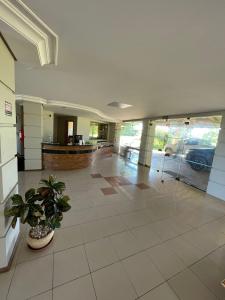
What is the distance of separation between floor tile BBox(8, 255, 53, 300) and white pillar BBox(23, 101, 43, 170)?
4061 millimetres

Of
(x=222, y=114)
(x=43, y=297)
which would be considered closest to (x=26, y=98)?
(x=43, y=297)

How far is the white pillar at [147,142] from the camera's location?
24.2ft

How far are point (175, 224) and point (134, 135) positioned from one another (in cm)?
746

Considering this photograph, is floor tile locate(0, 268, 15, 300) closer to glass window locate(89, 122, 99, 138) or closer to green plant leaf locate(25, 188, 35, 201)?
green plant leaf locate(25, 188, 35, 201)

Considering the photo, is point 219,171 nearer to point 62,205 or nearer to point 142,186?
point 142,186

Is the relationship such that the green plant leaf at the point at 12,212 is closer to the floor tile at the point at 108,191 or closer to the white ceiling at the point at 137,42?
the white ceiling at the point at 137,42

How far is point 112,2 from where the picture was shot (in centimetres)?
103

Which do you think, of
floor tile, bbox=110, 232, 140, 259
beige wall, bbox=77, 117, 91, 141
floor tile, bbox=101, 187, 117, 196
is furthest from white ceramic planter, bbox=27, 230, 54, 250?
beige wall, bbox=77, 117, 91, 141

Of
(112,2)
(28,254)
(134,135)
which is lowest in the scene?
(28,254)

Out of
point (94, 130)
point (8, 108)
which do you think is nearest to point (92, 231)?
point (8, 108)

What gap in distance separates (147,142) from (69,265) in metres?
6.43

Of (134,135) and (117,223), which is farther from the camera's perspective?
(134,135)

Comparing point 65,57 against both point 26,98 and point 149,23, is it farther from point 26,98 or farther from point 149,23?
point 26,98

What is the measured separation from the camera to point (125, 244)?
212 centimetres
